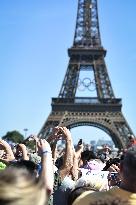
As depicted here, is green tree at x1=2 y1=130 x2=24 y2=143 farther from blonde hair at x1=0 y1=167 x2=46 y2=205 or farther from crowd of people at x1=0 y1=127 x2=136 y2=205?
blonde hair at x1=0 y1=167 x2=46 y2=205

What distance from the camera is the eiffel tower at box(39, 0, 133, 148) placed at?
236 ft

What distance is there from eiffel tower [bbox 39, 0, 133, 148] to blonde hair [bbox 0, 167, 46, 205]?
67407 millimetres

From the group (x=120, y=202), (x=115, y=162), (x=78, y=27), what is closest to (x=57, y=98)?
(x=78, y=27)

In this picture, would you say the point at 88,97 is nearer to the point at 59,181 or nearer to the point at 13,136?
the point at 13,136

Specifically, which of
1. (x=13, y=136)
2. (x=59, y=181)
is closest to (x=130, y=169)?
(x=59, y=181)

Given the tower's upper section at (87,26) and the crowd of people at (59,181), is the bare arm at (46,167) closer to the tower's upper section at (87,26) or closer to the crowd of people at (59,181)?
the crowd of people at (59,181)

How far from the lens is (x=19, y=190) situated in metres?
2.75

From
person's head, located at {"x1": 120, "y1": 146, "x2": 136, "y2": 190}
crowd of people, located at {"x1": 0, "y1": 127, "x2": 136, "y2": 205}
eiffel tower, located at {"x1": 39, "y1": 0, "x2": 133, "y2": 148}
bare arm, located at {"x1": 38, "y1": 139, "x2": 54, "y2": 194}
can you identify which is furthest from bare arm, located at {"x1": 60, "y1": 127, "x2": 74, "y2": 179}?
eiffel tower, located at {"x1": 39, "y1": 0, "x2": 133, "y2": 148}

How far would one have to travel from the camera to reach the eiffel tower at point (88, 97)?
236 feet

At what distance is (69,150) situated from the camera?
6820 mm

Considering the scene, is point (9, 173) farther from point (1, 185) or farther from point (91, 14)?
point (91, 14)

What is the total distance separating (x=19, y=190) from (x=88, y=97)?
241ft

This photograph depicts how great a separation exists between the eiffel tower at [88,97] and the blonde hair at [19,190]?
67.4 metres

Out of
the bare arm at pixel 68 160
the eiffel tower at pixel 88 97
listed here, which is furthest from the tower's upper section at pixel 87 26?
the bare arm at pixel 68 160
